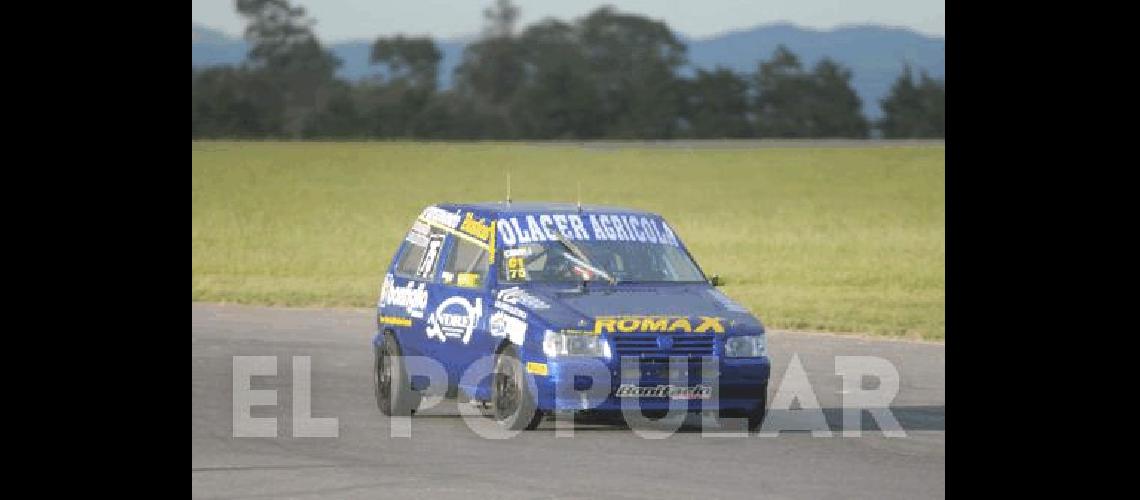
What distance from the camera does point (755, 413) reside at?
15711 millimetres

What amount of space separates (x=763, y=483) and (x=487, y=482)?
1.58 m

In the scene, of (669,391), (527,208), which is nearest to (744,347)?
(669,391)

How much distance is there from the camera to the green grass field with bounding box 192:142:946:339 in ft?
115

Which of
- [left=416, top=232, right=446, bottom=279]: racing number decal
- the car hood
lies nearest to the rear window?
[left=416, top=232, right=446, bottom=279]: racing number decal

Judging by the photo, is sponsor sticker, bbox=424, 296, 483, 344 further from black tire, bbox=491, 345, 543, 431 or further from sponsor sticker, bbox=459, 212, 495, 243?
sponsor sticker, bbox=459, 212, 495, 243

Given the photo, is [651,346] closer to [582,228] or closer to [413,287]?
[582,228]

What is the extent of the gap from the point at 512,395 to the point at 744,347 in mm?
1607

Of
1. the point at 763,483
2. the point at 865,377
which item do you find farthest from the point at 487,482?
the point at 865,377

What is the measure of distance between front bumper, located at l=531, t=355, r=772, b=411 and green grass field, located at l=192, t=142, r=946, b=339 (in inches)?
444

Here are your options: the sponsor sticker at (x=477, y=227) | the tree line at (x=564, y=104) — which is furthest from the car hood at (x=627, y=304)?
the tree line at (x=564, y=104)

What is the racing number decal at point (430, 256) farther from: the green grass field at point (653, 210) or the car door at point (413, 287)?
the green grass field at point (653, 210)

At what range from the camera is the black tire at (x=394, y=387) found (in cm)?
1661
